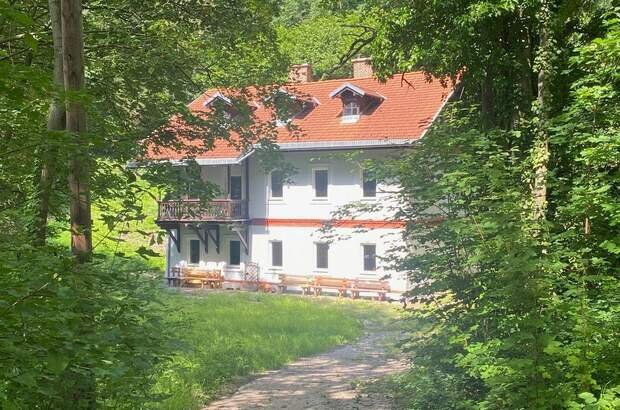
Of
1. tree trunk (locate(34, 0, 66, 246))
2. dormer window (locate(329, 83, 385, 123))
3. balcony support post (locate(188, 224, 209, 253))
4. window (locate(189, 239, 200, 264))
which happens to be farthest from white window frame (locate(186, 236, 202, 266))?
tree trunk (locate(34, 0, 66, 246))

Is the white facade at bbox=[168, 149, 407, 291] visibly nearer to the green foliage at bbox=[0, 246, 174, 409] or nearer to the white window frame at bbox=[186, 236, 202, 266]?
the white window frame at bbox=[186, 236, 202, 266]

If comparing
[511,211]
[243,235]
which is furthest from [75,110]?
[243,235]

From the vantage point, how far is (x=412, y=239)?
23.1 ft

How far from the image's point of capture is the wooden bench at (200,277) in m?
23.1

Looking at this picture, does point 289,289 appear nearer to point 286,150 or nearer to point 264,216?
point 264,216

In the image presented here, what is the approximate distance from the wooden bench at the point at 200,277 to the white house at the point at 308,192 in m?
0.42

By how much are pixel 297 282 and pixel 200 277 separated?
14.0ft

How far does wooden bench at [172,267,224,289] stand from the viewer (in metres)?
23.1

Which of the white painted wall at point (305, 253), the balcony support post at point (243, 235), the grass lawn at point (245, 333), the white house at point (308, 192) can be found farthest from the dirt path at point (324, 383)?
the balcony support post at point (243, 235)

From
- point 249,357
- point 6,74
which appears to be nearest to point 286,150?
point 249,357

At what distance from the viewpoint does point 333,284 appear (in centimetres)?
Result: 2067

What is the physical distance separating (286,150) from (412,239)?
13.9 metres

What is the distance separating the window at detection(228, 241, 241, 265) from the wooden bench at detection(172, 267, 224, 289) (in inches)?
28.8

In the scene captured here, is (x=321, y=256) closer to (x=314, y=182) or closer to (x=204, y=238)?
(x=314, y=182)
